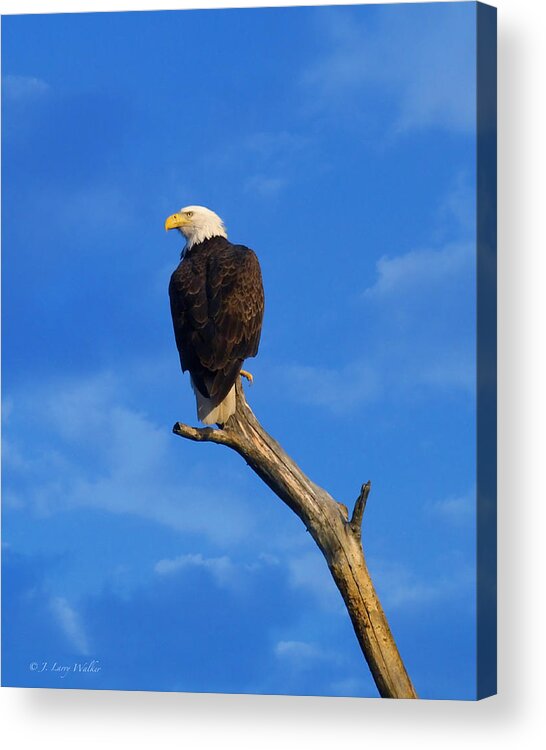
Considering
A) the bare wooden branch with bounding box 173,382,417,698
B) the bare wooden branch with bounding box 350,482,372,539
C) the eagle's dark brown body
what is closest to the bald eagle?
the eagle's dark brown body

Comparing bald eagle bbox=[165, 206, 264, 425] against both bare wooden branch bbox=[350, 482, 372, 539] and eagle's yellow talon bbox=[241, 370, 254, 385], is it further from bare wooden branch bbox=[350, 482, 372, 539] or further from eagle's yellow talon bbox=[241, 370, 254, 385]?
bare wooden branch bbox=[350, 482, 372, 539]

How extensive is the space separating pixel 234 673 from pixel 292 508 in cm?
89

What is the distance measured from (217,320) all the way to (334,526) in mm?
1206

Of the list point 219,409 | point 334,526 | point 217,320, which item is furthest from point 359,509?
point 217,320

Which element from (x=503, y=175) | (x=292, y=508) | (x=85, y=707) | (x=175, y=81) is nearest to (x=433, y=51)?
(x=503, y=175)

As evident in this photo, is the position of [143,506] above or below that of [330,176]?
below

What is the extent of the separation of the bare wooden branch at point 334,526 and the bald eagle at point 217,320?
0.15 meters

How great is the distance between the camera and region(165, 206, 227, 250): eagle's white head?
8930 mm

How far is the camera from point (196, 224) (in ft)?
29.5

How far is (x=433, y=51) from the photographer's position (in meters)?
8.44

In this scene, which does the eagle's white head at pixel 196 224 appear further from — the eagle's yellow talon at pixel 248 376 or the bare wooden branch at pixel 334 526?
the bare wooden branch at pixel 334 526

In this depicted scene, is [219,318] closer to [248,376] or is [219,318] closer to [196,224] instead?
[248,376]

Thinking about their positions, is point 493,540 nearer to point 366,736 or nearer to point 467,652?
point 467,652

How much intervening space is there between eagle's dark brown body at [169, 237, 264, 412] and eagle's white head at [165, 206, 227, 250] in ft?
0.55
